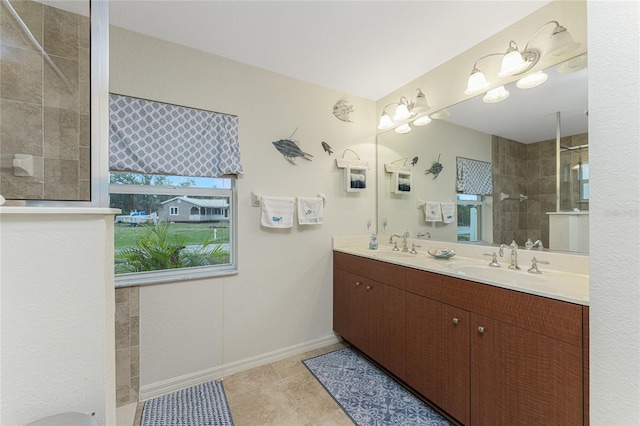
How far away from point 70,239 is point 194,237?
4.26 ft

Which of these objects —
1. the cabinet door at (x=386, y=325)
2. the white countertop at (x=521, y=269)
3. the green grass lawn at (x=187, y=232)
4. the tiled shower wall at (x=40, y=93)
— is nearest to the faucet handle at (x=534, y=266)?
the white countertop at (x=521, y=269)

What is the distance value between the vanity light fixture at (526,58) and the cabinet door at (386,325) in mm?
1533

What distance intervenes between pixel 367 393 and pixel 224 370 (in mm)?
1078

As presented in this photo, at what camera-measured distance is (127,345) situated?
5.33 feet

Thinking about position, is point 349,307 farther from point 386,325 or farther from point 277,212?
point 277,212

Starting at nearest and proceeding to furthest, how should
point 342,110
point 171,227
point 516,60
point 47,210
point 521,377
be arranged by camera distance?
point 47,210, point 521,377, point 516,60, point 171,227, point 342,110

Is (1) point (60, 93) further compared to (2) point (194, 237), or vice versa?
(2) point (194, 237)

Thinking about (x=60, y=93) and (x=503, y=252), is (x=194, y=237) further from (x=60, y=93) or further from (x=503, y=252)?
(x=503, y=252)

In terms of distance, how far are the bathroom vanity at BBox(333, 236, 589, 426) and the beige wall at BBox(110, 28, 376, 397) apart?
1.93 feet

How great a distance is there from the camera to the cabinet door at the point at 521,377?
3.18ft

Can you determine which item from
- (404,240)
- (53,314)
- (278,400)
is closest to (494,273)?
(404,240)

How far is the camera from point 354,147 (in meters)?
2.56

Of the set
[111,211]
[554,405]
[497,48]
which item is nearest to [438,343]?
[554,405]

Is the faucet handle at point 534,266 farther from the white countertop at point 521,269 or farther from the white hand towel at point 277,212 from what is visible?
the white hand towel at point 277,212
